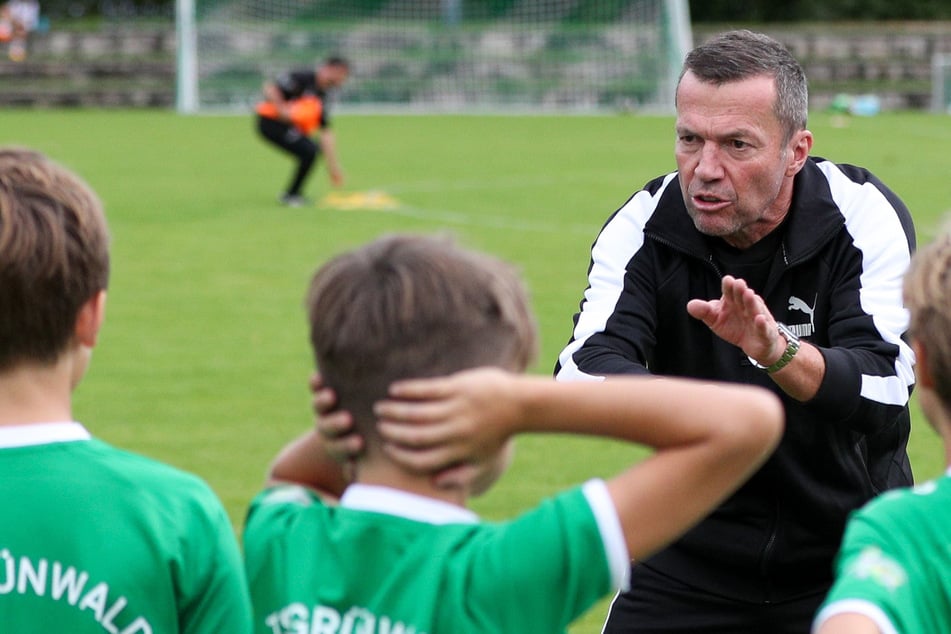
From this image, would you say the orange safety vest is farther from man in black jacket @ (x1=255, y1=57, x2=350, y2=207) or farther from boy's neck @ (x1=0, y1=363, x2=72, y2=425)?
boy's neck @ (x1=0, y1=363, x2=72, y2=425)

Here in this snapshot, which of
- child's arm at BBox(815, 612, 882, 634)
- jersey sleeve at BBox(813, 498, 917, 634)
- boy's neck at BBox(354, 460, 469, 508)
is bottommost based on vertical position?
child's arm at BBox(815, 612, 882, 634)

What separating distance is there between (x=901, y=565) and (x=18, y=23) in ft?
149

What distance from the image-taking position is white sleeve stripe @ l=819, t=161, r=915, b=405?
4.01m

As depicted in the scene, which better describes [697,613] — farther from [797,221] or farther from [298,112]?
[298,112]

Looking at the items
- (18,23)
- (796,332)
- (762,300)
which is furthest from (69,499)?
(18,23)

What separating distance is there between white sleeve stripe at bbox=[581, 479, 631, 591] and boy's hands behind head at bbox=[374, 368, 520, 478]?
17cm

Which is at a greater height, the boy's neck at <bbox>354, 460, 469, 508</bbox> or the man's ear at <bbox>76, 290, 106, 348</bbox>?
the man's ear at <bbox>76, 290, 106, 348</bbox>

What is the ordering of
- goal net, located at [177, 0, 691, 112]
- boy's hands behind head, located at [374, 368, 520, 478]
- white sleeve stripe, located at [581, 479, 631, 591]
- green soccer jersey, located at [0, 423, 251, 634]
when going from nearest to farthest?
1. boy's hands behind head, located at [374, 368, 520, 478]
2. white sleeve stripe, located at [581, 479, 631, 591]
3. green soccer jersey, located at [0, 423, 251, 634]
4. goal net, located at [177, 0, 691, 112]

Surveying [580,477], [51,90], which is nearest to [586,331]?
[580,477]

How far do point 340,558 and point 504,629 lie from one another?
274 mm

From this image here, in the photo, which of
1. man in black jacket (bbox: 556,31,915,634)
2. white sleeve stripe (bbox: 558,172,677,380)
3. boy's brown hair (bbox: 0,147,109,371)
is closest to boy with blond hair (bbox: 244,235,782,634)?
boy's brown hair (bbox: 0,147,109,371)

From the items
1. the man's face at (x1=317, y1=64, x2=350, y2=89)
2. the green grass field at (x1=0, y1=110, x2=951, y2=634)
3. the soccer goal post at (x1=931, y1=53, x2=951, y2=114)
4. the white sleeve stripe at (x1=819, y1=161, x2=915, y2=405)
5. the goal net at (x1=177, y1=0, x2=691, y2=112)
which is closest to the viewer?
the white sleeve stripe at (x1=819, y1=161, x2=915, y2=405)

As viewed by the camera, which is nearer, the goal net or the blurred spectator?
the goal net

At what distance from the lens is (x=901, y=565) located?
2.32 metres
